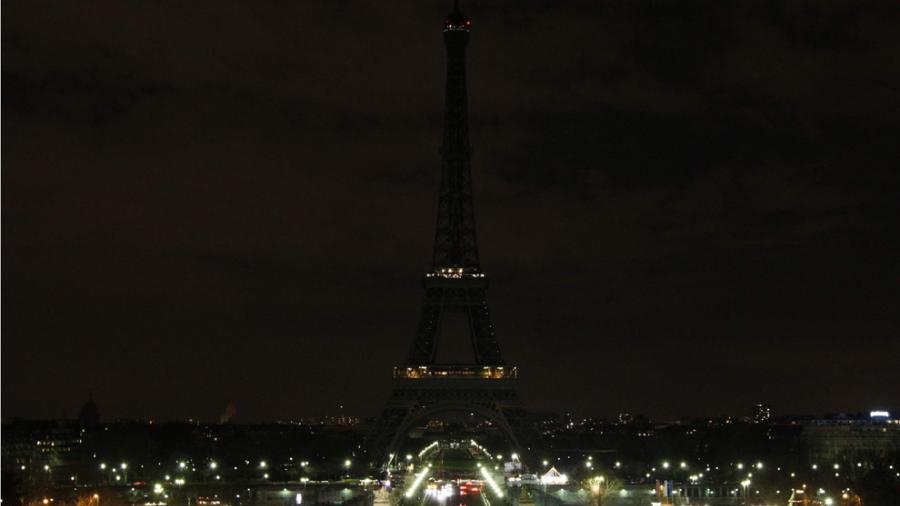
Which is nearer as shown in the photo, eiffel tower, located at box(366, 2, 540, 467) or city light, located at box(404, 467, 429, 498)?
city light, located at box(404, 467, 429, 498)

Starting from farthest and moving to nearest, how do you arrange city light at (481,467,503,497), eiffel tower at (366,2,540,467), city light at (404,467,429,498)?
eiffel tower at (366,2,540,467) → city light at (481,467,503,497) → city light at (404,467,429,498)

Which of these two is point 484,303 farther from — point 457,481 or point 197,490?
point 197,490

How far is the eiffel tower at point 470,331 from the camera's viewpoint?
88.5m

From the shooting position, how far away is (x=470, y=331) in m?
90.4

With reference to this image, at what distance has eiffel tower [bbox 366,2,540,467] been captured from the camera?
88500 millimetres

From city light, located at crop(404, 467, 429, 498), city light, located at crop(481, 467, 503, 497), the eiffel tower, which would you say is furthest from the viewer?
the eiffel tower

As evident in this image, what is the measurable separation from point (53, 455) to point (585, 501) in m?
49.7

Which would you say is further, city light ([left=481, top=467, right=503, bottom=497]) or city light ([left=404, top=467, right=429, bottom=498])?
city light ([left=481, top=467, right=503, bottom=497])

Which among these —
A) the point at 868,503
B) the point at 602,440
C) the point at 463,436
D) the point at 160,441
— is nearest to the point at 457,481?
the point at 868,503

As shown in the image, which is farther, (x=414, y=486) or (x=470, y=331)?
(x=470, y=331)

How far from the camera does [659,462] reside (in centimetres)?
9669

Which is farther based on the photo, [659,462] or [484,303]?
[659,462]

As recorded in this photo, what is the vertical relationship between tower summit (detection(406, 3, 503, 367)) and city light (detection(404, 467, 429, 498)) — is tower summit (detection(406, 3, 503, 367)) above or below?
above

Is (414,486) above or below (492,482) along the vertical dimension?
below
